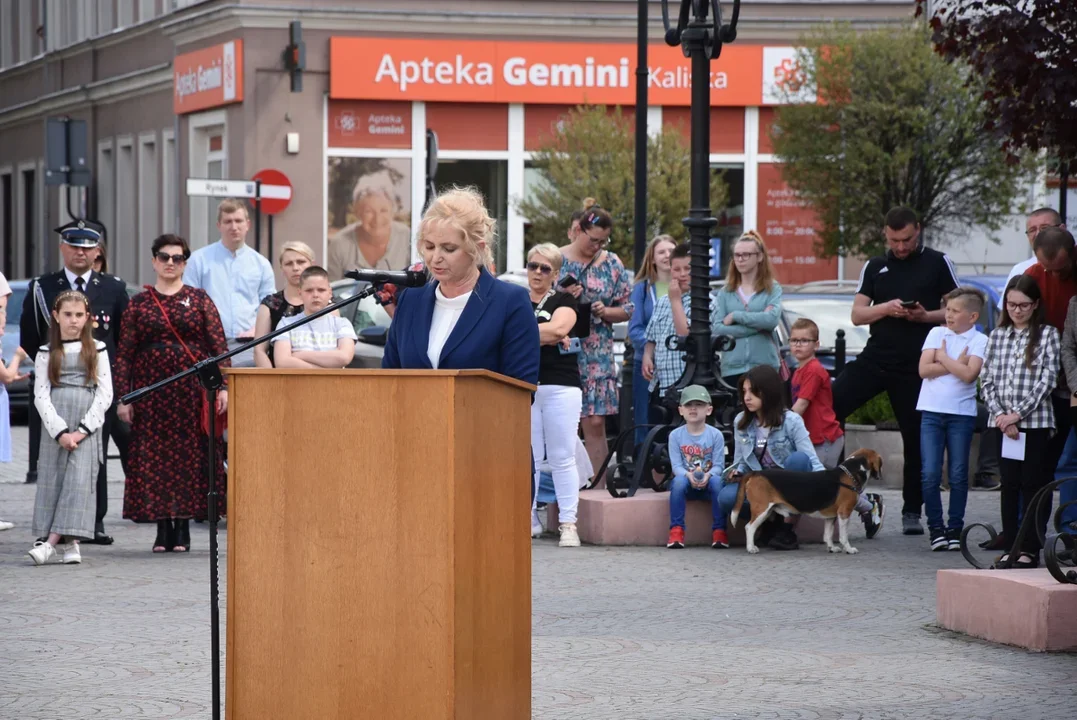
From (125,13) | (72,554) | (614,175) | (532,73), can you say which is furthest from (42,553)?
(125,13)

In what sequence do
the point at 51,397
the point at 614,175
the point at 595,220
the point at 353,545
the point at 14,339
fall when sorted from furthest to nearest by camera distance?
the point at 614,175 < the point at 14,339 < the point at 595,220 < the point at 51,397 < the point at 353,545

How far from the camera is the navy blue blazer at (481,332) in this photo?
17.6 feet

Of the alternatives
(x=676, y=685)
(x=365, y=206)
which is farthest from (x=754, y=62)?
(x=676, y=685)

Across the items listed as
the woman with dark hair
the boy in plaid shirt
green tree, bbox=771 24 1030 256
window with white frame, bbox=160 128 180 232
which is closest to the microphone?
the woman with dark hair

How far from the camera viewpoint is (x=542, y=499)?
12.0 meters

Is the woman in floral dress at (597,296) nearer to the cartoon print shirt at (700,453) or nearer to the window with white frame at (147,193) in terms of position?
the cartoon print shirt at (700,453)

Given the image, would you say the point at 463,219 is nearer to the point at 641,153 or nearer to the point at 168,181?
the point at 641,153

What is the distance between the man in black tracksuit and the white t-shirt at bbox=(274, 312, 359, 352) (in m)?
3.34

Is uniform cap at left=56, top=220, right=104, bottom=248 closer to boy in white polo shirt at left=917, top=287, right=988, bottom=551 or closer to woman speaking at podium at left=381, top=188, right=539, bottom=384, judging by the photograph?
boy in white polo shirt at left=917, top=287, right=988, bottom=551

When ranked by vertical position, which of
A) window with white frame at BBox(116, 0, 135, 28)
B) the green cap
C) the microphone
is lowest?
the green cap

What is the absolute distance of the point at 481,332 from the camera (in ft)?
17.6

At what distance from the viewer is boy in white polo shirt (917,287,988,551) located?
1140 cm

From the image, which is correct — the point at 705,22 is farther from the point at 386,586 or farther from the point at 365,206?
the point at 365,206

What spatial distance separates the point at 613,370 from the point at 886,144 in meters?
18.0
